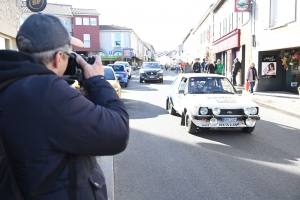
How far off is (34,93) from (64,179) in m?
0.44

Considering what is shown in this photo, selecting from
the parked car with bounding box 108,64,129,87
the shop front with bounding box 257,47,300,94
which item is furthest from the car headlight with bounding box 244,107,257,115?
the parked car with bounding box 108,64,129,87

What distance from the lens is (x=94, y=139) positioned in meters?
1.38

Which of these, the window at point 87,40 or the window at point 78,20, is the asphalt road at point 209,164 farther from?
the window at point 87,40

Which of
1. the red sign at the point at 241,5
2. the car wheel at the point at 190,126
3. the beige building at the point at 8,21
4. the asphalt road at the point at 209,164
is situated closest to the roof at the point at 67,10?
the red sign at the point at 241,5

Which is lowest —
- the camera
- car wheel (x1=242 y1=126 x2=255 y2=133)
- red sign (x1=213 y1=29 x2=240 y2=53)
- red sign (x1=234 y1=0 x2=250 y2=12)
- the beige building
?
car wheel (x1=242 y1=126 x2=255 y2=133)

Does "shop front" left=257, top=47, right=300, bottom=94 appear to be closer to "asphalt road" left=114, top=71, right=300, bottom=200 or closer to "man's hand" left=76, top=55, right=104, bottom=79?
"asphalt road" left=114, top=71, right=300, bottom=200

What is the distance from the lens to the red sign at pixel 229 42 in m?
20.3

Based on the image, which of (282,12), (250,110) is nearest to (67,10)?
(282,12)

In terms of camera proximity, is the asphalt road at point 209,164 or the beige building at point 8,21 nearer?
the asphalt road at point 209,164

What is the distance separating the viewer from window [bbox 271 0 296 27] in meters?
13.3

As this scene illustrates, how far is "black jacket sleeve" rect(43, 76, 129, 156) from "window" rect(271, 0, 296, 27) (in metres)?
13.9

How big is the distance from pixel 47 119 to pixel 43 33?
1.45ft

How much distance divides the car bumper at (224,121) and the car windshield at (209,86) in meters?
1.25

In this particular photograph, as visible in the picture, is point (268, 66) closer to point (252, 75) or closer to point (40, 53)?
point (252, 75)
